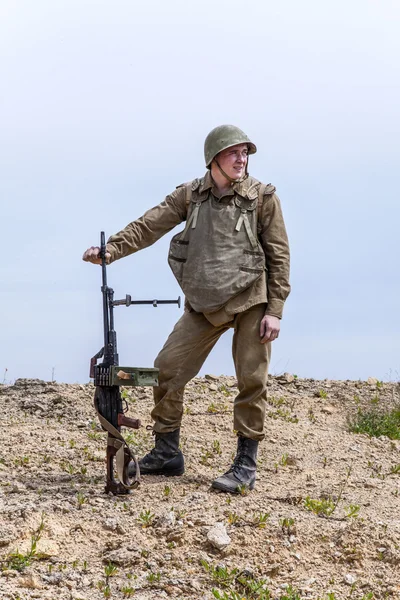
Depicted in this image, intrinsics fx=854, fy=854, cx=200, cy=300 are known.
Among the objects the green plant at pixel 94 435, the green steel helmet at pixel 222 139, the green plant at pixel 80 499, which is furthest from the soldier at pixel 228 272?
the green plant at pixel 94 435

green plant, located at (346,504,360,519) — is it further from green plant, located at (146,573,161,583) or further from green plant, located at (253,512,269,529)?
green plant, located at (146,573,161,583)

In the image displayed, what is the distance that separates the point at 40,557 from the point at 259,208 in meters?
3.10

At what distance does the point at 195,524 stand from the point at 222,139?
2.91 m

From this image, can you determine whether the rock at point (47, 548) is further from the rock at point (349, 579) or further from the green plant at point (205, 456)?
the green plant at point (205, 456)

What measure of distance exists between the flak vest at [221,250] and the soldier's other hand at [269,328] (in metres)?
0.31

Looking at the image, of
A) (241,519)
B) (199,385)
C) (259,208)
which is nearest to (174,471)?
(241,519)

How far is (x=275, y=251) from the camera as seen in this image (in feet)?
22.4

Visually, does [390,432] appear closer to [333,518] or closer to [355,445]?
[355,445]

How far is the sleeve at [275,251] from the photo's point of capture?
680cm

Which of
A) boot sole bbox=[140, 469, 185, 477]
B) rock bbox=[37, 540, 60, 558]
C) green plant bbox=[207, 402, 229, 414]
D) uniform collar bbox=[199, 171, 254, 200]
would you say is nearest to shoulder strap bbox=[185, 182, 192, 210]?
uniform collar bbox=[199, 171, 254, 200]

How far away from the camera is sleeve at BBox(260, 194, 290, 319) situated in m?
6.80

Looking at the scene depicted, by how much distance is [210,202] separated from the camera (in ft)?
22.4

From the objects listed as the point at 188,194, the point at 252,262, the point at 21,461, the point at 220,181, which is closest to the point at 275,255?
the point at 252,262

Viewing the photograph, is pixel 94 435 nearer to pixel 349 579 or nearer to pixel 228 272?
pixel 228 272
